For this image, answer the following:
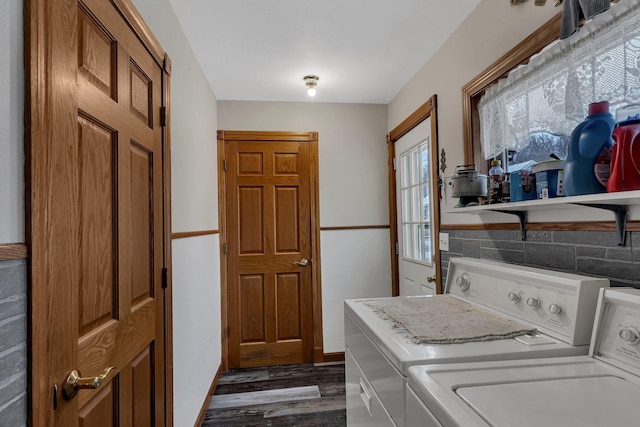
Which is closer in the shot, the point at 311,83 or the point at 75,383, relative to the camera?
the point at 75,383

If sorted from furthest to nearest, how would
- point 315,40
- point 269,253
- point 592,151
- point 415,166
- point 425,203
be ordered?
point 269,253 < point 415,166 < point 425,203 < point 315,40 < point 592,151

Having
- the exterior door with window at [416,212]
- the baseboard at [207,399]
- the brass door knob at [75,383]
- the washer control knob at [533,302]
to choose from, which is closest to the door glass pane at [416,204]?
the exterior door with window at [416,212]

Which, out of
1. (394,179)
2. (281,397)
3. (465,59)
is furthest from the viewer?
(394,179)

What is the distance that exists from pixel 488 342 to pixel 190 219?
5.45 feet

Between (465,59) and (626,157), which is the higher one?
(465,59)

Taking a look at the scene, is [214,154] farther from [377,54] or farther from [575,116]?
[575,116]

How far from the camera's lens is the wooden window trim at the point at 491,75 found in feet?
4.36

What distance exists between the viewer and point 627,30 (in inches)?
40.6

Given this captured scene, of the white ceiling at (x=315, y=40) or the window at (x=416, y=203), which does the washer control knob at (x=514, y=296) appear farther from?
the white ceiling at (x=315, y=40)

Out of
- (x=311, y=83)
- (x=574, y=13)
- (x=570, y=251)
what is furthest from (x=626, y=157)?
(x=311, y=83)

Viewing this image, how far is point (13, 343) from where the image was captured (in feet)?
2.10

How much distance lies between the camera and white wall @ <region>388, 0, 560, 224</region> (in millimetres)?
1482

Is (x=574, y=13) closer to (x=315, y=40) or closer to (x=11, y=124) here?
(x=315, y=40)

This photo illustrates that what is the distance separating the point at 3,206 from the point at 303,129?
267 cm
